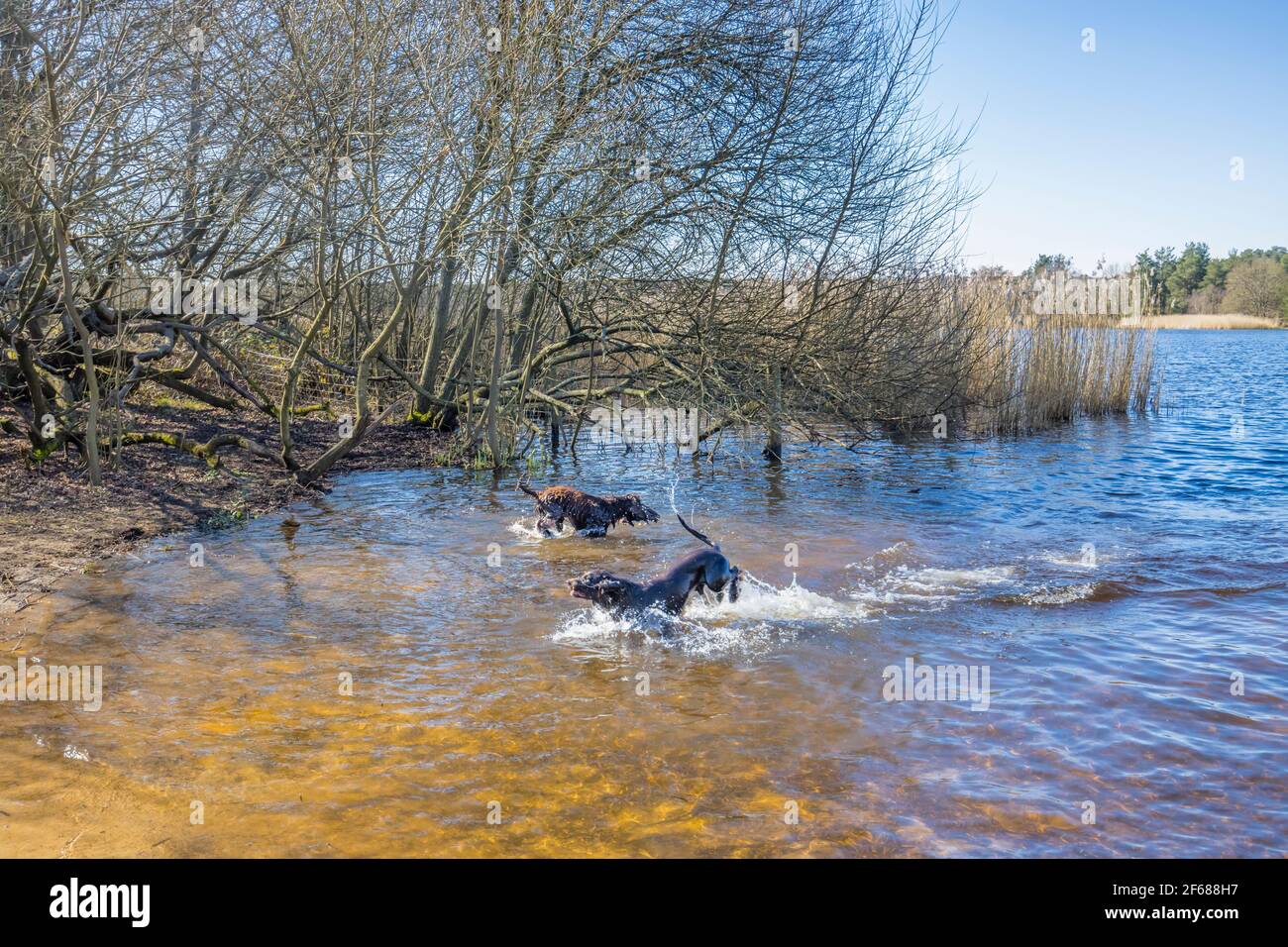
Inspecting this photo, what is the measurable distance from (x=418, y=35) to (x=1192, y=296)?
86456 mm

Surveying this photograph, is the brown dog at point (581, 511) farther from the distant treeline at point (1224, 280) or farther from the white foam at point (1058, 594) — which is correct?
the distant treeline at point (1224, 280)

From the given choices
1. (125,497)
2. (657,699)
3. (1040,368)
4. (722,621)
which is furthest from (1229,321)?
(657,699)

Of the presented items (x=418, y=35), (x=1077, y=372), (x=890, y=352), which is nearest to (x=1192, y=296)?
(x=1077, y=372)

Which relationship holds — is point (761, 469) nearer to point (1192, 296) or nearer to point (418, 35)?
point (418, 35)

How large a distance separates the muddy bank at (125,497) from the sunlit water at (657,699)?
37 cm

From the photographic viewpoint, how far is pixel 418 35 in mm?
10734

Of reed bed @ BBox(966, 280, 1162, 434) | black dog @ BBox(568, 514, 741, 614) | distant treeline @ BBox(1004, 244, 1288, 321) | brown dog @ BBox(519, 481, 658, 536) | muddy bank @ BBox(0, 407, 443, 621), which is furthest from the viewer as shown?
distant treeline @ BBox(1004, 244, 1288, 321)

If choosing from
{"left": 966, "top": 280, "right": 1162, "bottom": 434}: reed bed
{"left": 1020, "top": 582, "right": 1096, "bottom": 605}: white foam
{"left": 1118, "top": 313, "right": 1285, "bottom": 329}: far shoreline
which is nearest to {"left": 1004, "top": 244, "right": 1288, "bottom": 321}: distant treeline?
{"left": 1118, "top": 313, "right": 1285, "bottom": 329}: far shoreline

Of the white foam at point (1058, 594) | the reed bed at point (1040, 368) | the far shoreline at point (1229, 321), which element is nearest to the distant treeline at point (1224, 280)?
the far shoreline at point (1229, 321)

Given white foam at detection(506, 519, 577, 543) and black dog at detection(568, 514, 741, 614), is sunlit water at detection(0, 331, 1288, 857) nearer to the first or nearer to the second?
white foam at detection(506, 519, 577, 543)

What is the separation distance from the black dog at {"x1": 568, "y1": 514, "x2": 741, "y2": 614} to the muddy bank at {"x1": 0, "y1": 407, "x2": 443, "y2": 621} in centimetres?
387

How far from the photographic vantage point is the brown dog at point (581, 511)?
9.61 m

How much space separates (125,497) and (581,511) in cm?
436

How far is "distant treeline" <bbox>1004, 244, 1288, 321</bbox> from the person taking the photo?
233ft
